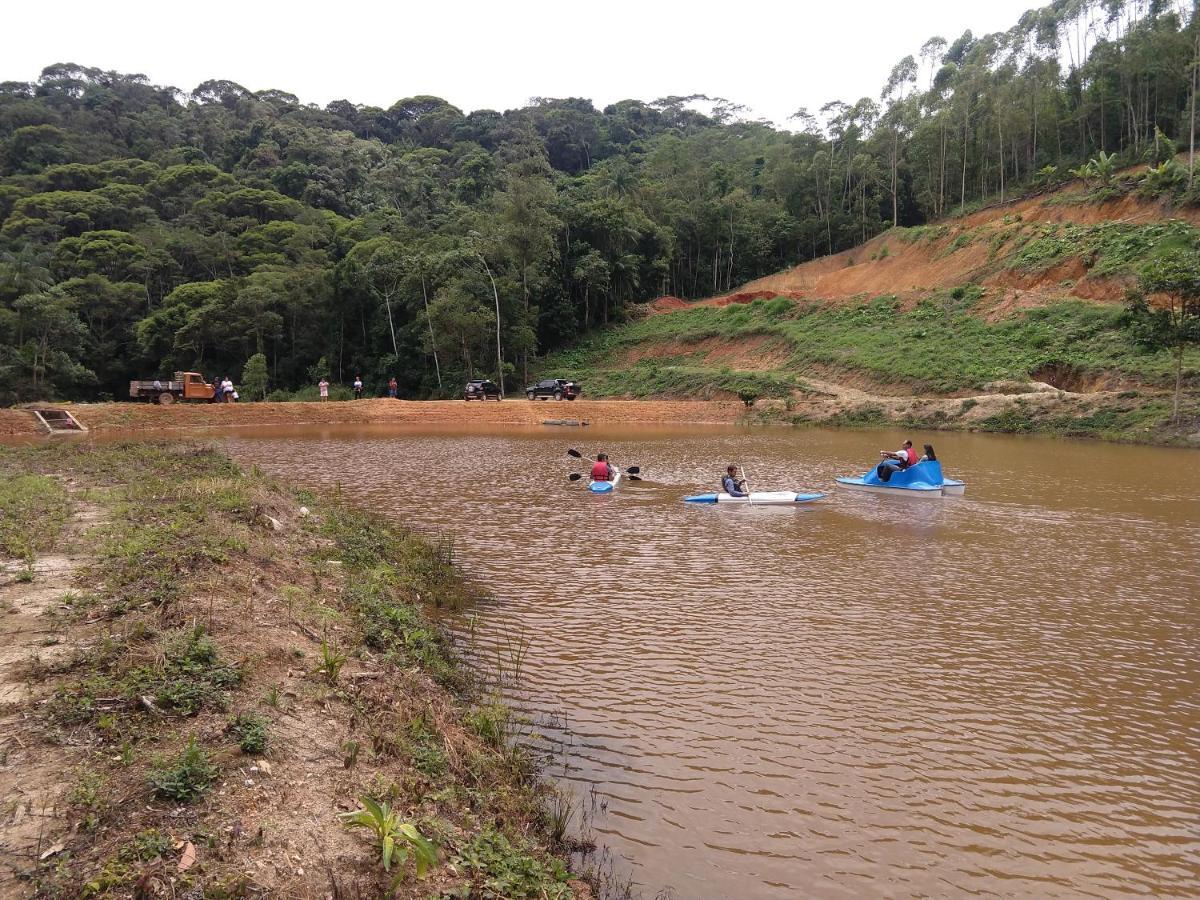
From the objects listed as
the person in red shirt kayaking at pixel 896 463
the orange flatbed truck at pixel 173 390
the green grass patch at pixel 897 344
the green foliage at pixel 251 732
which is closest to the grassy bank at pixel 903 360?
the green grass patch at pixel 897 344

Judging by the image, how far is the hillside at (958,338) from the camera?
1249 inches

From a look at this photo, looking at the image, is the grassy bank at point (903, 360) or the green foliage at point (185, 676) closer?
the green foliage at point (185, 676)

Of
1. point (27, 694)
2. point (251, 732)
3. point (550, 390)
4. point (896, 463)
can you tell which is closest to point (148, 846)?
point (251, 732)

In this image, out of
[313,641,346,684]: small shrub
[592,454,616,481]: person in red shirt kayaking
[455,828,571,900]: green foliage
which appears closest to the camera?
[455,828,571,900]: green foliage

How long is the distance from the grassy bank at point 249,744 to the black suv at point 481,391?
36.2 m

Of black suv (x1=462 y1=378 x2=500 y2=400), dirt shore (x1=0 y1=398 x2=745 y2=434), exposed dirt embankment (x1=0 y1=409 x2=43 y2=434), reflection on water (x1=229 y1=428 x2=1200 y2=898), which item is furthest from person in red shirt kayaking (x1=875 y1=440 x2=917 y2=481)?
exposed dirt embankment (x1=0 y1=409 x2=43 y2=434)

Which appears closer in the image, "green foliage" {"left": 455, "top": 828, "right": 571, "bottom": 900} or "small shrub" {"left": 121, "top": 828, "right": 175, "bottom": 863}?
"small shrub" {"left": 121, "top": 828, "right": 175, "bottom": 863}

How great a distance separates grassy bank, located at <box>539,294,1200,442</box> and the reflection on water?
15.7 meters

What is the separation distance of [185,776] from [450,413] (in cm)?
3653

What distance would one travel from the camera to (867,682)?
7539mm

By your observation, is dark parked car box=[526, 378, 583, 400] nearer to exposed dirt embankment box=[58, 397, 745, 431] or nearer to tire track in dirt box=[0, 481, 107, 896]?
exposed dirt embankment box=[58, 397, 745, 431]

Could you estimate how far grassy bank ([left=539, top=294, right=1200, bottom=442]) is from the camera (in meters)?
30.3

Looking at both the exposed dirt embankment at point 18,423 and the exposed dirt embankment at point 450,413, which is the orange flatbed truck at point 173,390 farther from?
the exposed dirt embankment at point 18,423

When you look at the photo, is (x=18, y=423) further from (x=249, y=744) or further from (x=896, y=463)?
(x=249, y=744)
